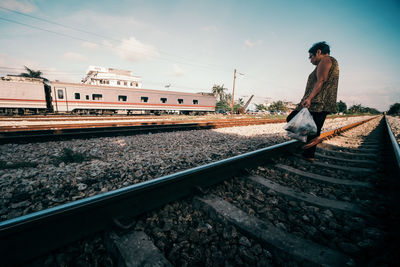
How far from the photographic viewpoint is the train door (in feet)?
52.4

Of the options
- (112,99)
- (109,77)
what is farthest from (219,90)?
(112,99)

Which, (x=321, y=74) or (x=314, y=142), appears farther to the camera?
(x=314, y=142)

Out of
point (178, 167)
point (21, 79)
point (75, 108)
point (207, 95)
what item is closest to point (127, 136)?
point (178, 167)

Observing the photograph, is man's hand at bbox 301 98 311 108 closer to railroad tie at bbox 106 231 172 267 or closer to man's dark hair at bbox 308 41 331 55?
man's dark hair at bbox 308 41 331 55

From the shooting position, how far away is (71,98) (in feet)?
54.5

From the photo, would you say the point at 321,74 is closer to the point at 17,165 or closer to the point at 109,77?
the point at 17,165

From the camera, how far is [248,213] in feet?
5.08

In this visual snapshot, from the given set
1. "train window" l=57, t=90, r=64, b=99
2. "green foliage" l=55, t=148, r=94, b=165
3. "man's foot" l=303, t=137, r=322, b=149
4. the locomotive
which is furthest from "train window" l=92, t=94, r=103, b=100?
"man's foot" l=303, t=137, r=322, b=149

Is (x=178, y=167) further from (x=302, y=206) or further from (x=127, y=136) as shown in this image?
(x=127, y=136)

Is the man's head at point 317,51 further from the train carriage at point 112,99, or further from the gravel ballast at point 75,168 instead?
the train carriage at point 112,99

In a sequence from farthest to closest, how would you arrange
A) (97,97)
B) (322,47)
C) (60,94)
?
1. (97,97)
2. (60,94)
3. (322,47)

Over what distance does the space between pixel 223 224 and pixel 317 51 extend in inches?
132

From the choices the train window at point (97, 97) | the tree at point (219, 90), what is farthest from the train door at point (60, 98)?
the tree at point (219, 90)

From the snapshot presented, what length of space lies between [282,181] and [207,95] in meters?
24.2
